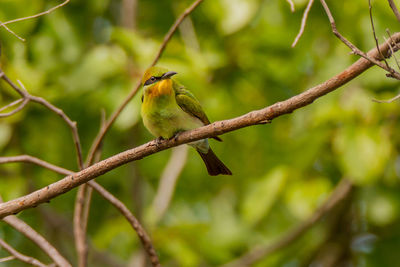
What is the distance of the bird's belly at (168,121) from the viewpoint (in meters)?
2.75

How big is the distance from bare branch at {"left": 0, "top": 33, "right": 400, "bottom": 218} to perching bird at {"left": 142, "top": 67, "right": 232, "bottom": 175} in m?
0.72

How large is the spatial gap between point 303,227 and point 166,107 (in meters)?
1.50

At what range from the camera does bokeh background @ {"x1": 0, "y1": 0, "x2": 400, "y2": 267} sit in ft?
11.2

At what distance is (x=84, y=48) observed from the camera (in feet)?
13.3

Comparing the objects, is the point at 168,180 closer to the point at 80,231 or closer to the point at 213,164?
the point at 213,164

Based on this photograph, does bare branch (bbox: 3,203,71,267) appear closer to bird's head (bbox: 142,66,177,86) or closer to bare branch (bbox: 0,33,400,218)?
bare branch (bbox: 0,33,400,218)

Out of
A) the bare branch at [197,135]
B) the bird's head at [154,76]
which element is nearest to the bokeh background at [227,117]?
the bird's head at [154,76]

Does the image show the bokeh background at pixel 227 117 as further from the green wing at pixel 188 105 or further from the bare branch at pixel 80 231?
the bare branch at pixel 80 231

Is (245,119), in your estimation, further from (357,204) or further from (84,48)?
(357,204)

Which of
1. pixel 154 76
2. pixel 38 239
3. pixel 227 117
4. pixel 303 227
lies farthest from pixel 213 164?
pixel 303 227

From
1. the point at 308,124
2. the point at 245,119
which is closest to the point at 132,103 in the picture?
the point at 308,124

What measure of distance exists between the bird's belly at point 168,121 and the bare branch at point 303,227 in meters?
1.35

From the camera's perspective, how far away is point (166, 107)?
2.84m

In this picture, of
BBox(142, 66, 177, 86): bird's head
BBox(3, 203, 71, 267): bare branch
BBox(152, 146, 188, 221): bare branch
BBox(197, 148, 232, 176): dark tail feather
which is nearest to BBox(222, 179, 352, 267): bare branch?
BBox(152, 146, 188, 221): bare branch
